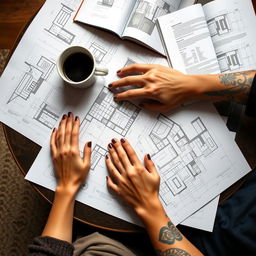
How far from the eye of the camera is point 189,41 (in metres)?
0.78

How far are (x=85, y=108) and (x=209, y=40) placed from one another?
0.38m

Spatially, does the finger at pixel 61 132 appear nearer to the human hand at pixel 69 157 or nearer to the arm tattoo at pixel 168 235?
the human hand at pixel 69 157

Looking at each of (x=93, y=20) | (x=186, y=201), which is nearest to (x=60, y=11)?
(x=93, y=20)

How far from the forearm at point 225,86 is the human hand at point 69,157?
0.33 m

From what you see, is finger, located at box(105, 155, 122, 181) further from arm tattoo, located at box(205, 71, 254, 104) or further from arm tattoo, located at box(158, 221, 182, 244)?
arm tattoo, located at box(205, 71, 254, 104)

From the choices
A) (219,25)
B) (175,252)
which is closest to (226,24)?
(219,25)

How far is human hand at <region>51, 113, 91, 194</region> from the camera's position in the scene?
73 cm

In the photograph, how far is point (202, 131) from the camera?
2.50ft

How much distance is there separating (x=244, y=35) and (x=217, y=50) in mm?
82

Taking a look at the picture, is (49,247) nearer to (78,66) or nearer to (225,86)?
(78,66)

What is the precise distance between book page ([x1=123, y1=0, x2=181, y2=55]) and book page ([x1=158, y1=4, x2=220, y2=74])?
2 centimetres

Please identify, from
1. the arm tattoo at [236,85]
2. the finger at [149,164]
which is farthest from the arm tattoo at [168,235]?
the arm tattoo at [236,85]

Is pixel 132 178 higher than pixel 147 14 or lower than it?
lower

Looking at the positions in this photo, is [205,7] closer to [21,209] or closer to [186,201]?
[186,201]
